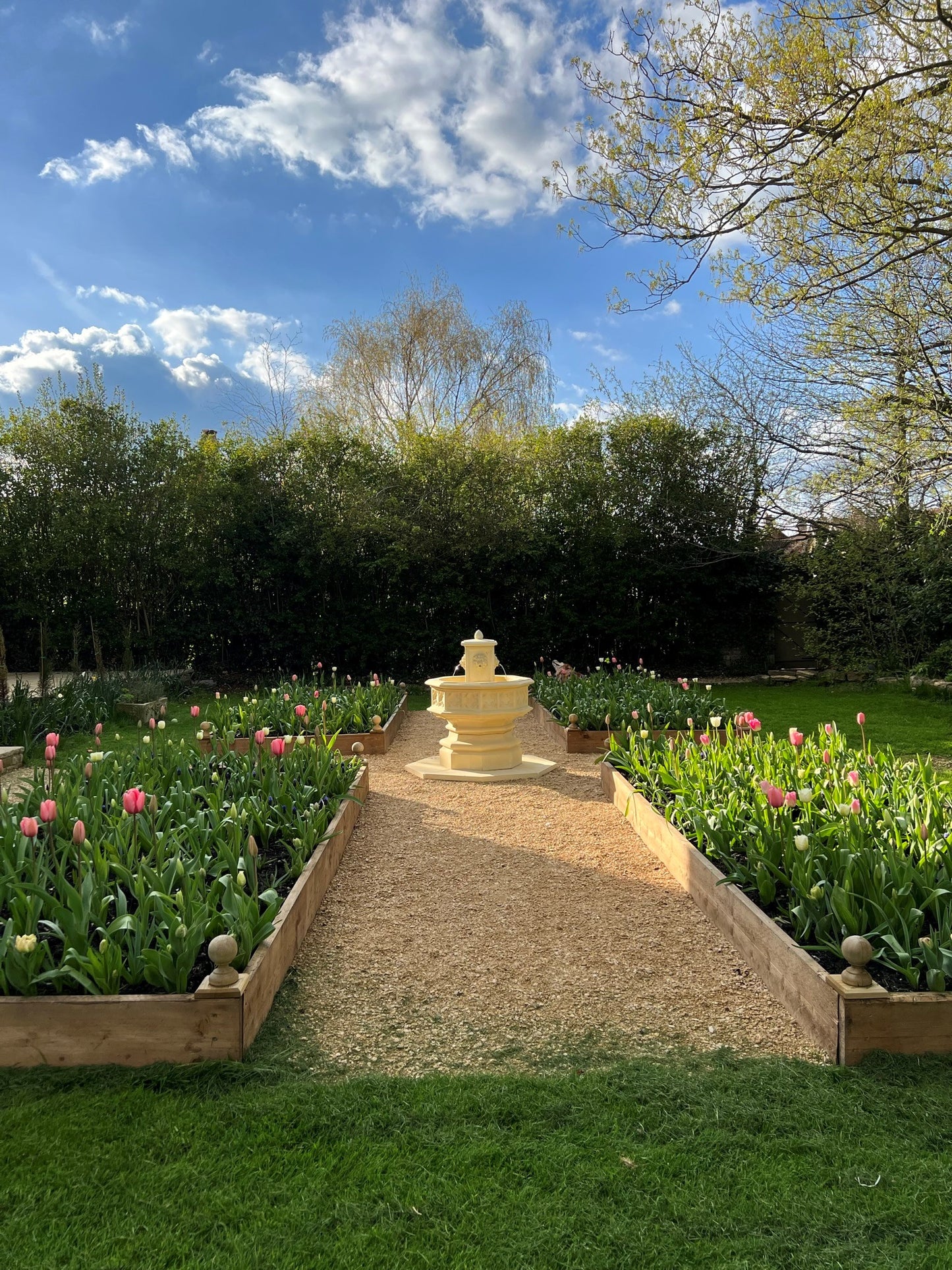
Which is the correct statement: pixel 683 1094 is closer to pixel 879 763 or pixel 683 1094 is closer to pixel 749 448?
pixel 879 763

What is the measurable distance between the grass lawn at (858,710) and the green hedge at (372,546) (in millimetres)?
1664

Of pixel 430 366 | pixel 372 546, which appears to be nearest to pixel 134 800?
pixel 372 546

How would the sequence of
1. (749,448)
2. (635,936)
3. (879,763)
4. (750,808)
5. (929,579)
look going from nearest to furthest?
(635,936) < (750,808) < (879,763) < (929,579) < (749,448)

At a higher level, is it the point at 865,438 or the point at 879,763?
the point at 865,438

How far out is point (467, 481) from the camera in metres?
11.8

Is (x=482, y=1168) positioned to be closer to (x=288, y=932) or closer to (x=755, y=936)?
(x=288, y=932)

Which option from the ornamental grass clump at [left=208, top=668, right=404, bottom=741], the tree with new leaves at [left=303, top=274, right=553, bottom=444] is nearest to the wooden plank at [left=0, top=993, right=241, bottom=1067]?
the ornamental grass clump at [left=208, top=668, right=404, bottom=741]

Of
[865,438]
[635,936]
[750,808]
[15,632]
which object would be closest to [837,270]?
[865,438]

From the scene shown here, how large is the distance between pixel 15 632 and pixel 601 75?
10.9 metres

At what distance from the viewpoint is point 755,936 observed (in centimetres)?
296

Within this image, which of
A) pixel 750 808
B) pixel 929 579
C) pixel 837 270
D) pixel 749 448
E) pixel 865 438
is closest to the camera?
pixel 750 808

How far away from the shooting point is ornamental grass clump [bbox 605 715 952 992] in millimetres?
2600

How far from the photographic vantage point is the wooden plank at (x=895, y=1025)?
2.26 metres

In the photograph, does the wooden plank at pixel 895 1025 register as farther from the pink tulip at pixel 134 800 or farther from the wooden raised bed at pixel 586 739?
the wooden raised bed at pixel 586 739
